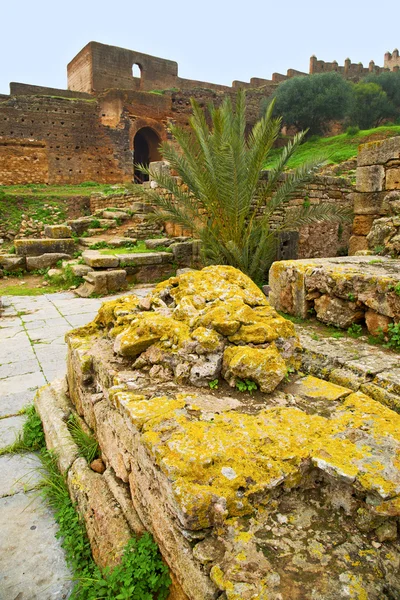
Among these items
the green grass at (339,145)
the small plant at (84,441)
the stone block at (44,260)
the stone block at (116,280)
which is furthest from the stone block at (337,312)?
the green grass at (339,145)

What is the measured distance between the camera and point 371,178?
5.02 metres

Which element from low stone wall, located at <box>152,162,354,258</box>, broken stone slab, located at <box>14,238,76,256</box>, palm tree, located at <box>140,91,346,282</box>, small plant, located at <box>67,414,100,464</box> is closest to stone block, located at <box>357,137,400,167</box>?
palm tree, located at <box>140,91,346,282</box>

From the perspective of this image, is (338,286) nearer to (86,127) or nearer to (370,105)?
(86,127)

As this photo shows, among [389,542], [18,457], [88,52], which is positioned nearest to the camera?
[389,542]

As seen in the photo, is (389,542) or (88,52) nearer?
(389,542)

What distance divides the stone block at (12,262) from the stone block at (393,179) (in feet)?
23.7

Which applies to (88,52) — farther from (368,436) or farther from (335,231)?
(368,436)

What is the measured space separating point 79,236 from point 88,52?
1949cm

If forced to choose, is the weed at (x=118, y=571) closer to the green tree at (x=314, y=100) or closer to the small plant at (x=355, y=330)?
the small plant at (x=355, y=330)

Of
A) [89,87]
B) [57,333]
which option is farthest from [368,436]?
[89,87]

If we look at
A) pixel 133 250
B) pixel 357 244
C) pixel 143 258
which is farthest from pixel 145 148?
pixel 357 244

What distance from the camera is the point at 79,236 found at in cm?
1064

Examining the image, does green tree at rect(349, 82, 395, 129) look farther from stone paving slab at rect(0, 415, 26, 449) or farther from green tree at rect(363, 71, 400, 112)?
stone paving slab at rect(0, 415, 26, 449)

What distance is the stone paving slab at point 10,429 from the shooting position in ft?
8.20
